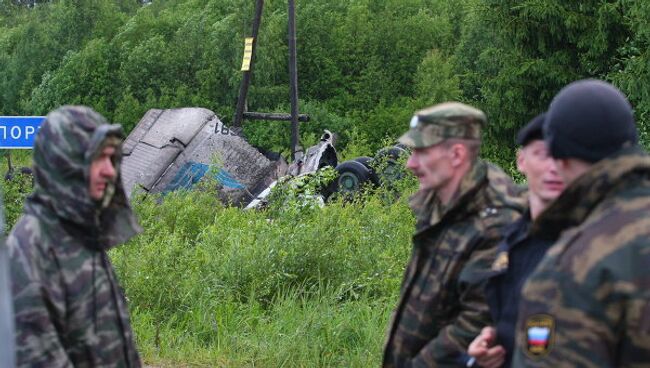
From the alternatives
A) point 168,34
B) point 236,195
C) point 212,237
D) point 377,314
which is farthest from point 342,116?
point 377,314

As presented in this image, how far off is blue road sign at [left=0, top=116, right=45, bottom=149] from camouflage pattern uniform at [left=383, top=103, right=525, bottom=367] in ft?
14.1

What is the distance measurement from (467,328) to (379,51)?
3372 centimetres

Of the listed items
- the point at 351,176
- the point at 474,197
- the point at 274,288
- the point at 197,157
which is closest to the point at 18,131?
the point at 274,288

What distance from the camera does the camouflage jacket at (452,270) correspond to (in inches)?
137

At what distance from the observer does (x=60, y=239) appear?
3.48m

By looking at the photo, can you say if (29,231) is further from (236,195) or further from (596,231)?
(236,195)

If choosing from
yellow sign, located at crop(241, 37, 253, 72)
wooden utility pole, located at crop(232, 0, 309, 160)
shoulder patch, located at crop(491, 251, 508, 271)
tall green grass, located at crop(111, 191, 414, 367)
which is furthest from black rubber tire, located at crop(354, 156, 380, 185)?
shoulder patch, located at crop(491, 251, 508, 271)

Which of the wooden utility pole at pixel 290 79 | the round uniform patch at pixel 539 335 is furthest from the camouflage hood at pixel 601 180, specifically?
the wooden utility pole at pixel 290 79

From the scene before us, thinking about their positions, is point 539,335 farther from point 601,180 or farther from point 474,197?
point 474,197

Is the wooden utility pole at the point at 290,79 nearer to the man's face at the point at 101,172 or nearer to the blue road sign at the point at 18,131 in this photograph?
the blue road sign at the point at 18,131

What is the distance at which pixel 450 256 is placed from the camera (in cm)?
354

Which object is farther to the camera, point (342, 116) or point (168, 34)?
point (168, 34)

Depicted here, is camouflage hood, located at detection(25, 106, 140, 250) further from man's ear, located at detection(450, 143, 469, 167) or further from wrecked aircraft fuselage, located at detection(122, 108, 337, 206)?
wrecked aircraft fuselage, located at detection(122, 108, 337, 206)

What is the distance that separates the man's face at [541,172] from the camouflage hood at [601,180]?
58 centimetres
